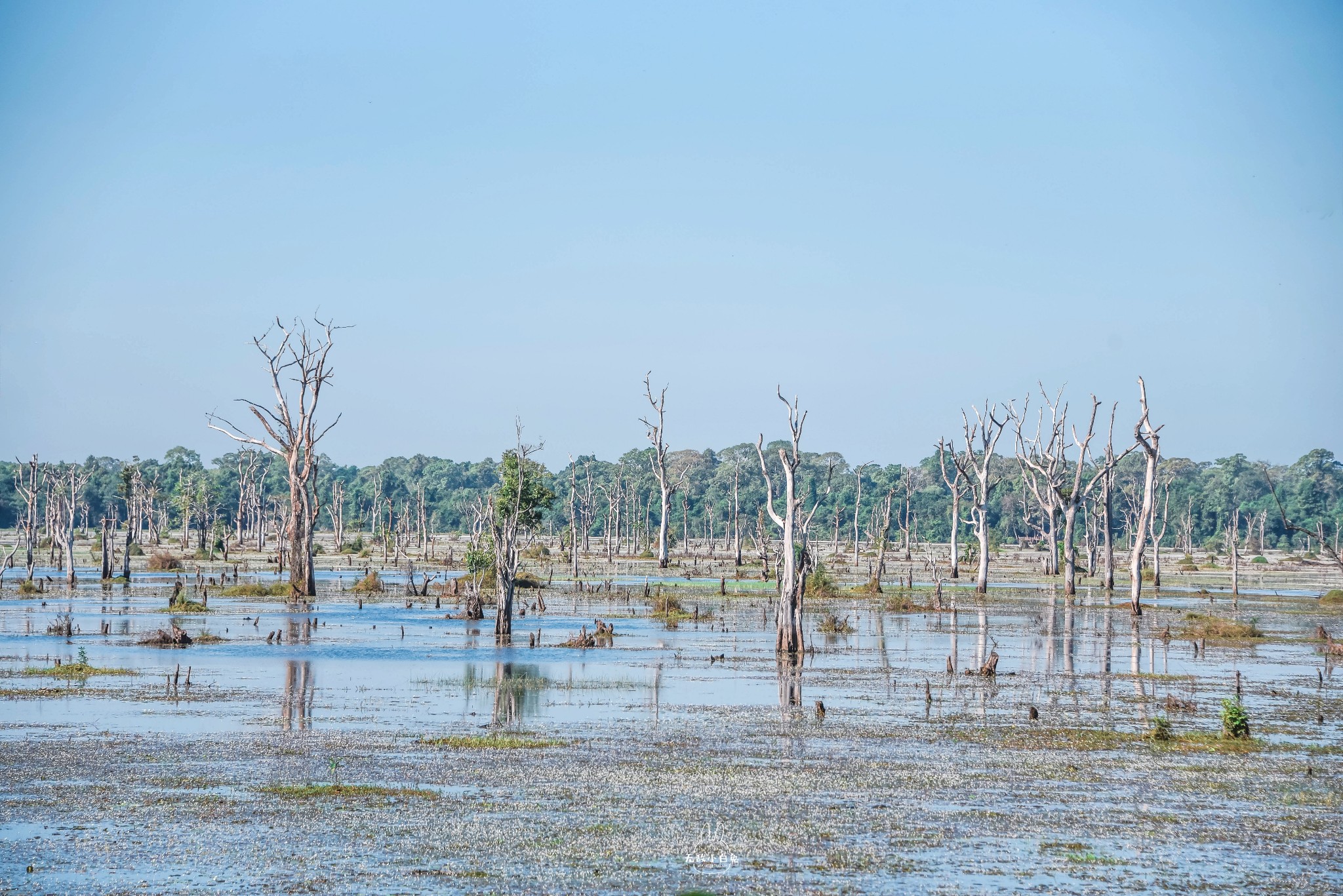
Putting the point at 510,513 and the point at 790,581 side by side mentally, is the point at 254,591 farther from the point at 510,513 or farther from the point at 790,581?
the point at 790,581

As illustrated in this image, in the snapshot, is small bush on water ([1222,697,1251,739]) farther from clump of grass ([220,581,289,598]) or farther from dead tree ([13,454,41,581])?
dead tree ([13,454,41,581])

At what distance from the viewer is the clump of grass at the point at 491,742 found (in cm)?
1745

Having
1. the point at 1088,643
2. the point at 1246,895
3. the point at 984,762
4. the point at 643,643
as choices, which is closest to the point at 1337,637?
the point at 1088,643

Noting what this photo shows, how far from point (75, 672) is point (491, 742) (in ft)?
35.4

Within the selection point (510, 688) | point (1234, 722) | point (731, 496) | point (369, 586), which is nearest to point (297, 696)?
point (510, 688)

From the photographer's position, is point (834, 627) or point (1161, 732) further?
point (834, 627)

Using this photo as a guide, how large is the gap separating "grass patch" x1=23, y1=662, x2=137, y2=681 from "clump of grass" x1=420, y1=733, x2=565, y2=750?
30.9 feet

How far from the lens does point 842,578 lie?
66375mm

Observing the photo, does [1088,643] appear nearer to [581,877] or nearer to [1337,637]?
[1337,637]

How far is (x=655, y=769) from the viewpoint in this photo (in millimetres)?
16000

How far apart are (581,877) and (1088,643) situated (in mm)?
25427

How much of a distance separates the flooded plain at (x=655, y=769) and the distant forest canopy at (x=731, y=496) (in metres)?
77.4

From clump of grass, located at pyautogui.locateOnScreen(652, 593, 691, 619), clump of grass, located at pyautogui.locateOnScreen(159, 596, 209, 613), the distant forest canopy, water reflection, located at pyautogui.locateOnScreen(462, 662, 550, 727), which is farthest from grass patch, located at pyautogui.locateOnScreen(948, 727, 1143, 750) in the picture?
the distant forest canopy

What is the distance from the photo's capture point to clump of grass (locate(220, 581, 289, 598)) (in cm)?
4803
